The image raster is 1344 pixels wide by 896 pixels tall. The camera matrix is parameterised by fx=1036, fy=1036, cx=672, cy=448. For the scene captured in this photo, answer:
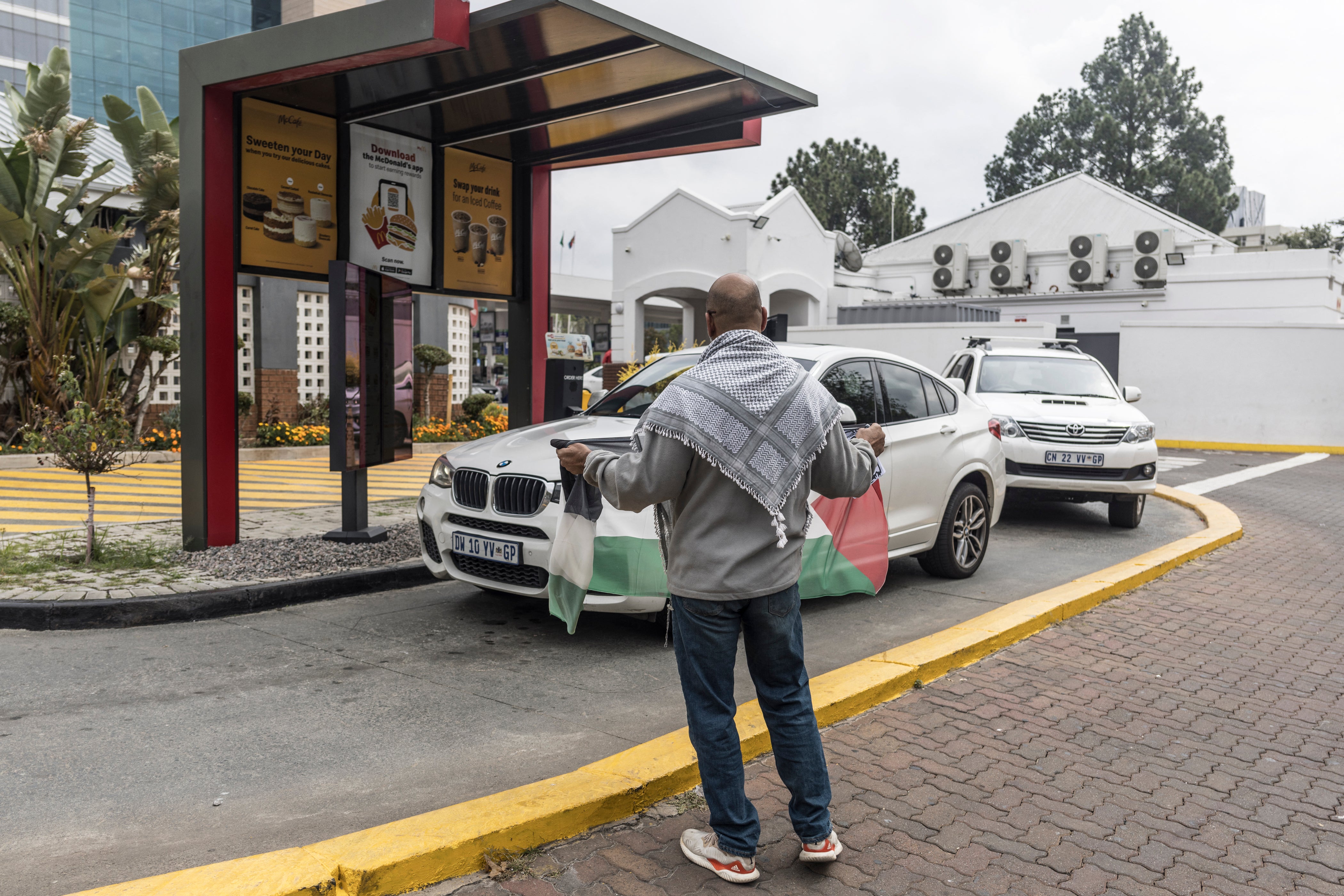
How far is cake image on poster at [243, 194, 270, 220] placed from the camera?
25.8ft

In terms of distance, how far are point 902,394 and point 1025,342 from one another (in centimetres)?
1177

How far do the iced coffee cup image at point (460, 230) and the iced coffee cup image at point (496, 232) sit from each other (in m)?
0.24

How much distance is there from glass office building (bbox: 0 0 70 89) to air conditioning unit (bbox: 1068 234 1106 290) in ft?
198

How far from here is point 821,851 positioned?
3.24 meters

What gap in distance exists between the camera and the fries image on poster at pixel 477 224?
965 centimetres

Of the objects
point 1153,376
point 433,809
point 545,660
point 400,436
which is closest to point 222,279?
point 400,436

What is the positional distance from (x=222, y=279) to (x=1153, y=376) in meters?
21.5

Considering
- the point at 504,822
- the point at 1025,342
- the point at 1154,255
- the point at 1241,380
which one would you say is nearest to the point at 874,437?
the point at 504,822

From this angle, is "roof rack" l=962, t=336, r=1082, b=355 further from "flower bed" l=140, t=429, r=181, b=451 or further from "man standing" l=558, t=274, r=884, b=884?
"flower bed" l=140, t=429, r=181, b=451

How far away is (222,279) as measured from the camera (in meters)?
7.64

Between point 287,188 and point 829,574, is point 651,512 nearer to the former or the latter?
point 829,574

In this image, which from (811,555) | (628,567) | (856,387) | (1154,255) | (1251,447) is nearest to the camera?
(811,555)

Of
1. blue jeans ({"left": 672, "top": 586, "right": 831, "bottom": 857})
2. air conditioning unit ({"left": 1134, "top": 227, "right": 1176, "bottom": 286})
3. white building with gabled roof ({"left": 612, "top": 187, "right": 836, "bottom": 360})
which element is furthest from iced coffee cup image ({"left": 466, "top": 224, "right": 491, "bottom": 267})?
air conditioning unit ({"left": 1134, "top": 227, "right": 1176, "bottom": 286})

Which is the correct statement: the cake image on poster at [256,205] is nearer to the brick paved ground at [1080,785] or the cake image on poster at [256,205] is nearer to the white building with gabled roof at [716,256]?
the brick paved ground at [1080,785]
